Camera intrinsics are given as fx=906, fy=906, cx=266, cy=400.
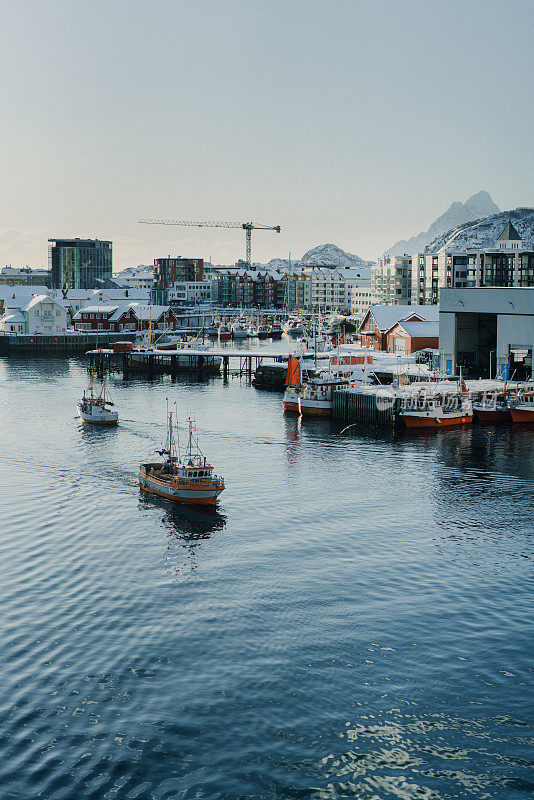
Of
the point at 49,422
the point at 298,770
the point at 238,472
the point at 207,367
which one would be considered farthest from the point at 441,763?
the point at 207,367

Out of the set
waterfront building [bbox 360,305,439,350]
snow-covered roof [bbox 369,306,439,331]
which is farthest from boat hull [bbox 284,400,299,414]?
snow-covered roof [bbox 369,306,439,331]

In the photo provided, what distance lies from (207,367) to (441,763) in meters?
124

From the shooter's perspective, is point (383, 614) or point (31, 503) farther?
point (31, 503)

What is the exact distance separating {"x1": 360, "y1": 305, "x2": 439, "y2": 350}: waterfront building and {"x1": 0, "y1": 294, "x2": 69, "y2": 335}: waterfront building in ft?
253

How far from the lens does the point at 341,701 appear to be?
29.8 m

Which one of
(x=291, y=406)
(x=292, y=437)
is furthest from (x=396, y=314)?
(x=292, y=437)

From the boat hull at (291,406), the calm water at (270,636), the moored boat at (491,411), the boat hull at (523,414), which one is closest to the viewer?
the calm water at (270,636)

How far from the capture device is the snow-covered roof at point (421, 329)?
5315 inches

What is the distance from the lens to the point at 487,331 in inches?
4338

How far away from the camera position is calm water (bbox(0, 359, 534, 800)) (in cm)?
2623

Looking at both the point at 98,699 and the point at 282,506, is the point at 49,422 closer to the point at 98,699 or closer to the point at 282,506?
the point at 282,506

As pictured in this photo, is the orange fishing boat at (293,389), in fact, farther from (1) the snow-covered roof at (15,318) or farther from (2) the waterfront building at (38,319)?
(1) the snow-covered roof at (15,318)

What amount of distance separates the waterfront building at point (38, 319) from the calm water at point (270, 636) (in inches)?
5185

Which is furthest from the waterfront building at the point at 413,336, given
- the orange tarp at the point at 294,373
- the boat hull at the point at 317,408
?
the boat hull at the point at 317,408
